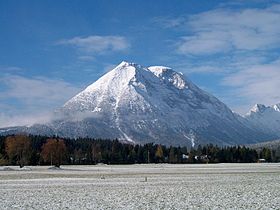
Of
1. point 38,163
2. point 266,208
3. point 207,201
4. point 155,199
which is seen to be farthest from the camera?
point 38,163

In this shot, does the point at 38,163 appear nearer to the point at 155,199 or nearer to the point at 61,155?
the point at 61,155

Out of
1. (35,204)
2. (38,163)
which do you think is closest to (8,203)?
(35,204)

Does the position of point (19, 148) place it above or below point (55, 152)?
above

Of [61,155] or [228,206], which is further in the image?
[61,155]

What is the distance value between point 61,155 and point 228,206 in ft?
406

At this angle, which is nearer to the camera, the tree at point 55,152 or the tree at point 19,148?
the tree at point 55,152

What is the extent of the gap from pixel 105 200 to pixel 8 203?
21.2ft

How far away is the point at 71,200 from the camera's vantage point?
33.7 m

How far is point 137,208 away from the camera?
27906 millimetres

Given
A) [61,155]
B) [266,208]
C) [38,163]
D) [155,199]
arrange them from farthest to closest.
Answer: [38,163] → [61,155] → [155,199] → [266,208]

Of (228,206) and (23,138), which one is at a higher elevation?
(23,138)

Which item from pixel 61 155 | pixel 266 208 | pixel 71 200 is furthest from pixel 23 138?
pixel 266 208

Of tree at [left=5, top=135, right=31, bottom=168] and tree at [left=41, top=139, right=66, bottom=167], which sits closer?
tree at [left=41, top=139, right=66, bottom=167]

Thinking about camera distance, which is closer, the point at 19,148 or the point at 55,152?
the point at 55,152
